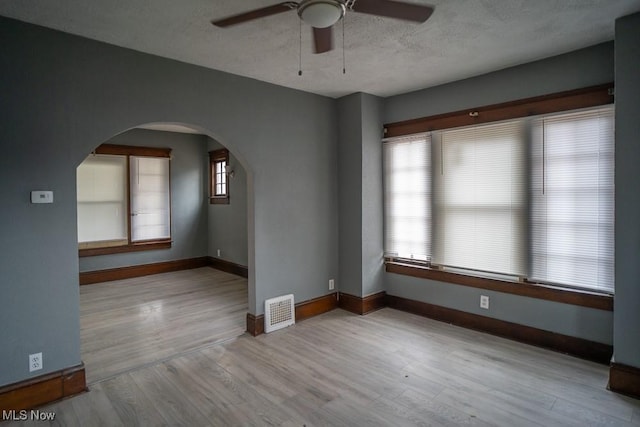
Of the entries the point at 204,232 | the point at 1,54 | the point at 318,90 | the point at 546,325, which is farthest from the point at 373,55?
the point at 204,232

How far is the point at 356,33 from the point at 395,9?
97 centimetres

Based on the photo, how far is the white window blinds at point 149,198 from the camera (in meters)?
6.39

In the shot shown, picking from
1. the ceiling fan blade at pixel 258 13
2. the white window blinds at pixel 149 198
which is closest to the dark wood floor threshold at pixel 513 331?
the ceiling fan blade at pixel 258 13

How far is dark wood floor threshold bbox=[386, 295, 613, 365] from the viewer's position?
3.06 metres

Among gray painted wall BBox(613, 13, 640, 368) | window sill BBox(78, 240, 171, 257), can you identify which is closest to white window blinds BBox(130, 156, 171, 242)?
window sill BBox(78, 240, 171, 257)

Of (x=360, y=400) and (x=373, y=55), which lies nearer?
(x=360, y=400)

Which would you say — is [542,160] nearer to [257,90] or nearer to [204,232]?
[257,90]

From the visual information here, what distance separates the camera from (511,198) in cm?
352

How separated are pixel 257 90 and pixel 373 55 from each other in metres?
1.33

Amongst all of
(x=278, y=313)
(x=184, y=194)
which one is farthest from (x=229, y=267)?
(x=278, y=313)

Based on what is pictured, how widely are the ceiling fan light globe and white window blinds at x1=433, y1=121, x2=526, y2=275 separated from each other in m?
2.48

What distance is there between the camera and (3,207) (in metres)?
2.41

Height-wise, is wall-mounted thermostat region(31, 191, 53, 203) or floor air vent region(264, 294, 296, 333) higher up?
wall-mounted thermostat region(31, 191, 53, 203)

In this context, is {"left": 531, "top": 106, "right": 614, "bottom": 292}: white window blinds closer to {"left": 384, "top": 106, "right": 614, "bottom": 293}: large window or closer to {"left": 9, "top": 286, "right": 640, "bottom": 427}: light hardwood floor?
{"left": 384, "top": 106, "right": 614, "bottom": 293}: large window
